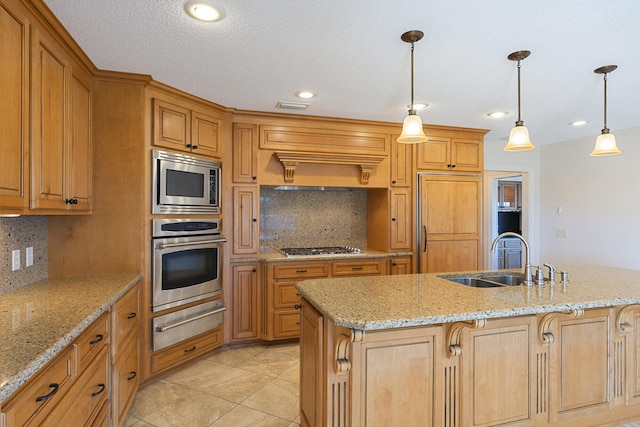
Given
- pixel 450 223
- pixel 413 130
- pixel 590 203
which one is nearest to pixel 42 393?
pixel 413 130

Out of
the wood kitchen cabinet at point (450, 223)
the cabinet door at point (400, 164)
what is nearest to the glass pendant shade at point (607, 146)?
the wood kitchen cabinet at point (450, 223)

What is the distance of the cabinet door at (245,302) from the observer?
11.5 ft

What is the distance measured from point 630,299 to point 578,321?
0.90 feet

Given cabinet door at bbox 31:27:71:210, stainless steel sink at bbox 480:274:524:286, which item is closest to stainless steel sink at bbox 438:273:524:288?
stainless steel sink at bbox 480:274:524:286

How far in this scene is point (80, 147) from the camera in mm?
2291

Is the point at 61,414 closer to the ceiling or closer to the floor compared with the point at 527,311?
closer to the floor

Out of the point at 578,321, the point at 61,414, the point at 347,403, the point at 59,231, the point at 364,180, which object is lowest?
the point at 347,403

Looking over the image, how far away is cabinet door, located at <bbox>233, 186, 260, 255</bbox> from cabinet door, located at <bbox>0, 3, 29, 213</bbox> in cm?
194

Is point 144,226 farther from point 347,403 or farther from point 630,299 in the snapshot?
point 630,299

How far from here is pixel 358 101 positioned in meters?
3.24

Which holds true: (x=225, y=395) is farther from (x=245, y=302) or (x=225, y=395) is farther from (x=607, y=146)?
(x=607, y=146)

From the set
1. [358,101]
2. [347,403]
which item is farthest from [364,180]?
[347,403]

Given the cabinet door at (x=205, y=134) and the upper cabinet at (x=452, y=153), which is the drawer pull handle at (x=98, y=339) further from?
the upper cabinet at (x=452, y=153)

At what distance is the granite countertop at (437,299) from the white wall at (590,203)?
2.45 metres
